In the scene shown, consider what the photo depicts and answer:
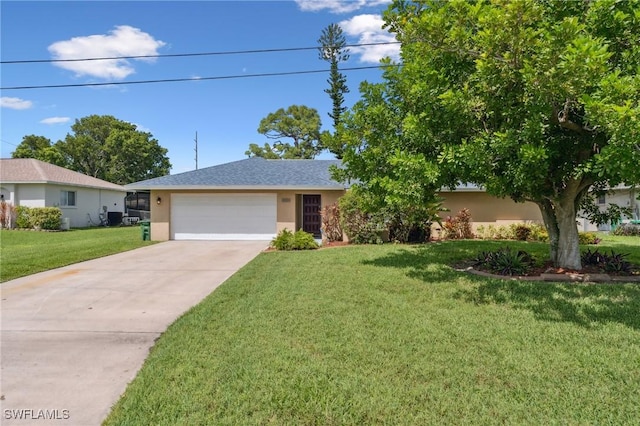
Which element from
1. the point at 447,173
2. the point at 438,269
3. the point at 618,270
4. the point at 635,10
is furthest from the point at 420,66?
the point at 618,270

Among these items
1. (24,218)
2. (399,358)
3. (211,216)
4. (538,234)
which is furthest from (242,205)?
(24,218)

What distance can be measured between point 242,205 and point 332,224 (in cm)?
419

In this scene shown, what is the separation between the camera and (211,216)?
1598 cm

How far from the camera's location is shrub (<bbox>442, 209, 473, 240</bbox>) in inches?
568

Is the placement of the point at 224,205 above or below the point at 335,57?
below

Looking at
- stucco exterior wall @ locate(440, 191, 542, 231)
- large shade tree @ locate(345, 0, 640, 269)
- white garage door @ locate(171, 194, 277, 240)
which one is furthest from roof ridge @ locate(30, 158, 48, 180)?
stucco exterior wall @ locate(440, 191, 542, 231)

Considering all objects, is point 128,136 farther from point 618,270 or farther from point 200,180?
point 618,270

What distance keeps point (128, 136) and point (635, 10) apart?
46.3 metres

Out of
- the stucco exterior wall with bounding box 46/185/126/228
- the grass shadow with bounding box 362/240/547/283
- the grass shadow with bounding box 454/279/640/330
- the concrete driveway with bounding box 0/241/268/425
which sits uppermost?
the stucco exterior wall with bounding box 46/185/126/228

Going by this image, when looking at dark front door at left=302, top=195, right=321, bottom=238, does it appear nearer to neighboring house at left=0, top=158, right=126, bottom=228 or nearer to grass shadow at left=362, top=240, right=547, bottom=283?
grass shadow at left=362, top=240, right=547, bottom=283

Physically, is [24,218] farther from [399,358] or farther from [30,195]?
[399,358]

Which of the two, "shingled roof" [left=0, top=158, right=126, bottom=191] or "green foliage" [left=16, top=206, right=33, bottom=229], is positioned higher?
"shingled roof" [left=0, top=158, right=126, bottom=191]

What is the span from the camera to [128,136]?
42.8 m

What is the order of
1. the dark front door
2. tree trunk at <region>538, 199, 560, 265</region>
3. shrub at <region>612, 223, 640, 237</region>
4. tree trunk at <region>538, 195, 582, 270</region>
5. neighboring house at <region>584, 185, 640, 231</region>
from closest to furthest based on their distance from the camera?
tree trunk at <region>538, 195, 582, 270</region>
tree trunk at <region>538, 199, 560, 265</region>
shrub at <region>612, 223, 640, 237</region>
the dark front door
neighboring house at <region>584, 185, 640, 231</region>
